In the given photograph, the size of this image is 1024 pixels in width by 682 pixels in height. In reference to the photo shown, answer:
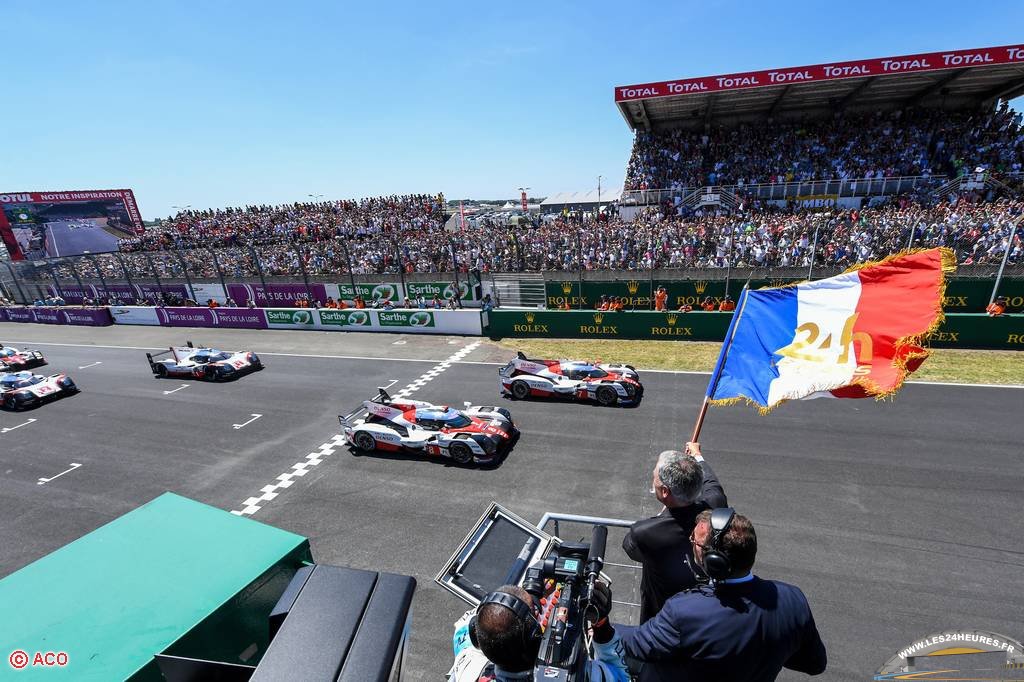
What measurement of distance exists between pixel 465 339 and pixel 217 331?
14198 millimetres

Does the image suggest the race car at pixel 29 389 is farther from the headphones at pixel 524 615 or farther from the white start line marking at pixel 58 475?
the headphones at pixel 524 615

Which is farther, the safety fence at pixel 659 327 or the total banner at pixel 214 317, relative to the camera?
the total banner at pixel 214 317

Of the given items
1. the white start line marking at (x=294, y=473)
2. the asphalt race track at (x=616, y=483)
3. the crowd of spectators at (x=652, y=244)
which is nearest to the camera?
the asphalt race track at (x=616, y=483)

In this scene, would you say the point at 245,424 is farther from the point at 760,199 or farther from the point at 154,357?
the point at 760,199

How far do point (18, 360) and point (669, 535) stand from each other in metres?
27.1

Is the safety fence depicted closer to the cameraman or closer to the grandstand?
the grandstand

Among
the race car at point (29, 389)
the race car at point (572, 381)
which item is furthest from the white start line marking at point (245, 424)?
the race car at point (29, 389)

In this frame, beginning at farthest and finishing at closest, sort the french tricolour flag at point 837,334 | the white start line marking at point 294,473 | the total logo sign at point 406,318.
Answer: the total logo sign at point 406,318
the white start line marking at point 294,473
the french tricolour flag at point 837,334

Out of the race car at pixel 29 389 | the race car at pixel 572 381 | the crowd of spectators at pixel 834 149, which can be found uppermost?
the crowd of spectators at pixel 834 149

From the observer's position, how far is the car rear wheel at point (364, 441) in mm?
11070

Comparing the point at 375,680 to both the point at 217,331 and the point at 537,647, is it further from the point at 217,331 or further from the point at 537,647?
the point at 217,331

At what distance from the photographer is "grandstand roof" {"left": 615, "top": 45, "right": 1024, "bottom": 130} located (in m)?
25.3

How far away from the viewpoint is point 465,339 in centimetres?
2044

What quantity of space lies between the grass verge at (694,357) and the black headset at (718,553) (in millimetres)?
13185
